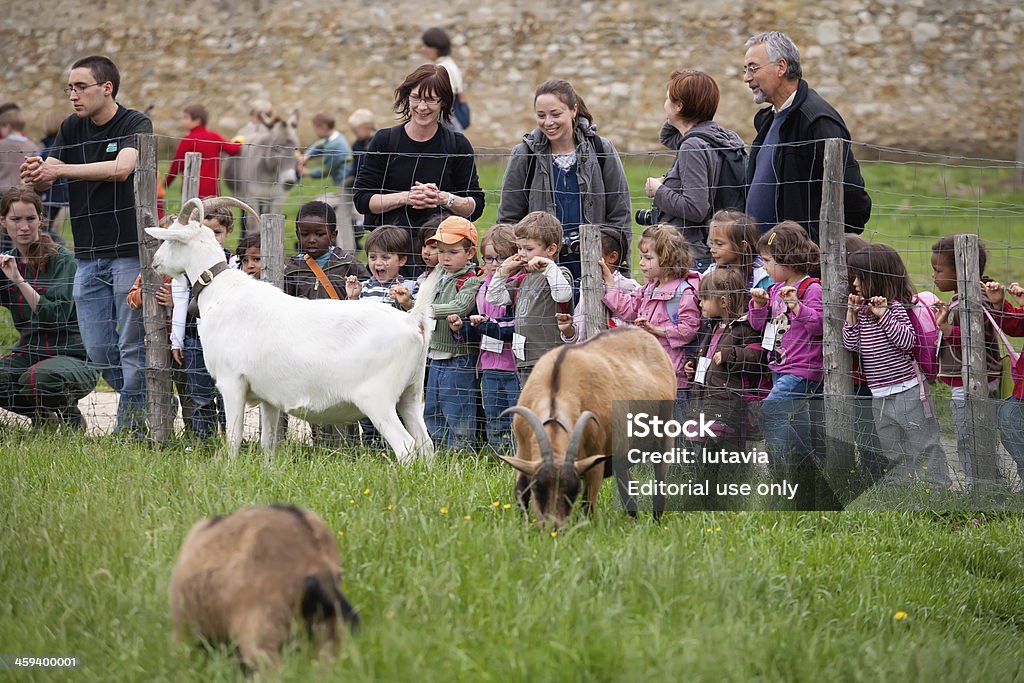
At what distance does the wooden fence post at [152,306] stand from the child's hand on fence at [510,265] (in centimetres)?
258

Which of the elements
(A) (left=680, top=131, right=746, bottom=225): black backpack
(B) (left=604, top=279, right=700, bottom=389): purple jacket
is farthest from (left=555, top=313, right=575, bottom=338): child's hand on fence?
(A) (left=680, top=131, right=746, bottom=225): black backpack

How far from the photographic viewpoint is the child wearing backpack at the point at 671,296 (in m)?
7.25

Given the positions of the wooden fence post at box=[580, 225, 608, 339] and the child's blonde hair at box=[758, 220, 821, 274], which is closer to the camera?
the child's blonde hair at box=[758, 220, 821, 274]

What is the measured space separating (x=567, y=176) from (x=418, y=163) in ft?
3.58

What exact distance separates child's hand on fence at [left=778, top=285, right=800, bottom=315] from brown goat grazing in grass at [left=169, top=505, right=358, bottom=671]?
377 centimetres

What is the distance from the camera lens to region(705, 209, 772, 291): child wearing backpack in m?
7.22

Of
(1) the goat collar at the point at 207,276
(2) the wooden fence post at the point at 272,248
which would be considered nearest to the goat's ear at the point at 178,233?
(1) the goat collar at the point at 207,276

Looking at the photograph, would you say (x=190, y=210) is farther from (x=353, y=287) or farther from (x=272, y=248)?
(x=353, y=287)

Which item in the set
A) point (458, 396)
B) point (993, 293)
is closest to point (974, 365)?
point (993, 293)

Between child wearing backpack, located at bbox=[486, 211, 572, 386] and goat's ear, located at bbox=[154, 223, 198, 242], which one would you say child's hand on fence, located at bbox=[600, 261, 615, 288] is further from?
goat's ear, located at bbox=[154, 223, 198, 242]

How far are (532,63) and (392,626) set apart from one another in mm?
17653

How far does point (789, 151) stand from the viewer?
7512mm

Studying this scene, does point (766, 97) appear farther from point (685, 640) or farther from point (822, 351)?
point (685, 640)

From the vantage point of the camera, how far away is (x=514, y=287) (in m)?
7.68
